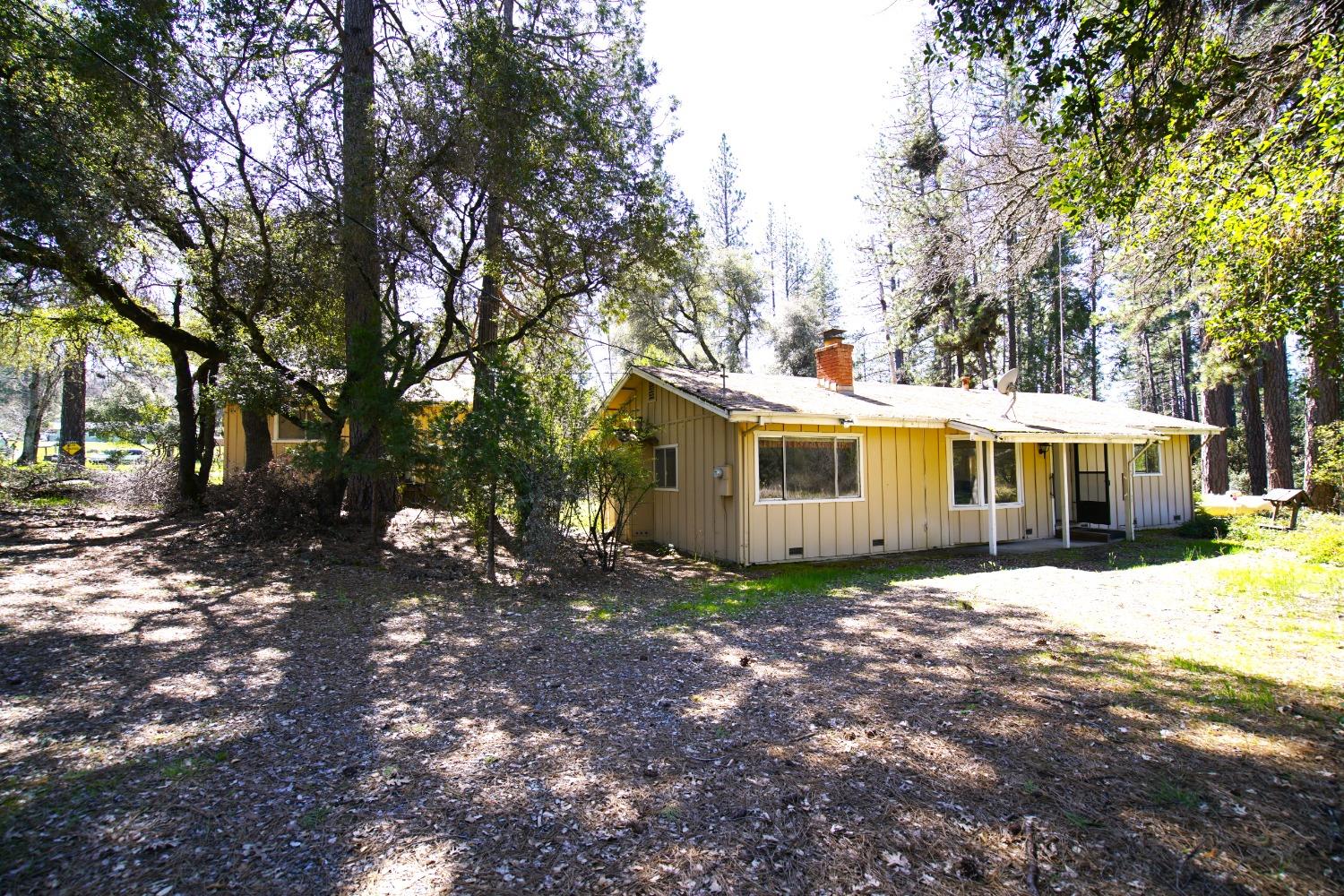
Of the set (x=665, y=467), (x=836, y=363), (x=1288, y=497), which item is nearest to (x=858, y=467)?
(x=836, y=363)

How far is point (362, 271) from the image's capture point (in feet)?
30.1

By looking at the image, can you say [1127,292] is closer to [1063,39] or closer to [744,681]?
[1063,39]

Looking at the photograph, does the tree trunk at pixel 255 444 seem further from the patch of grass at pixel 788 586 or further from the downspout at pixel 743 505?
the patch of grass at pixel 788 586

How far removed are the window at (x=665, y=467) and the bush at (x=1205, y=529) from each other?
34.6ft

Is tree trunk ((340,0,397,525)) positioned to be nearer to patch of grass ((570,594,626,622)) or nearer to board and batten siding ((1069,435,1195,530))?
patch of grass ((570,594,626,622))

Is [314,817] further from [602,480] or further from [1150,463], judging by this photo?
[1150,463]

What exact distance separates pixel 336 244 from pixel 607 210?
13.2 ft

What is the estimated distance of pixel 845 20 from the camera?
16.2 ft

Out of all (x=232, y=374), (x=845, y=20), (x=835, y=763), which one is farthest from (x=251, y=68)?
(x=835, y=763)

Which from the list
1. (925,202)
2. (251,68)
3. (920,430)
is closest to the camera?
(251,68)

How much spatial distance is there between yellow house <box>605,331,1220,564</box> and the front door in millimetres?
26

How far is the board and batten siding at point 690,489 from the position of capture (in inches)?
395

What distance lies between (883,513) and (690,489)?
3.37 meters

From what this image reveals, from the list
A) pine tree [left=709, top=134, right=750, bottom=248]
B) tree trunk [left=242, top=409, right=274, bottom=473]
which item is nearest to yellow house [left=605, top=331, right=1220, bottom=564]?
tree trunk [left=242, top=409, right=274, bottom=473]
